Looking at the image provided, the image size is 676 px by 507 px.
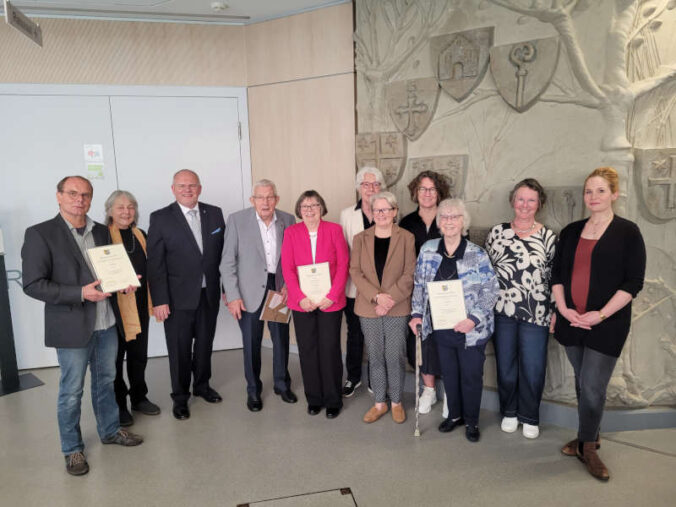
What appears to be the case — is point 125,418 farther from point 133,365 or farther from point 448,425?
point 448,425

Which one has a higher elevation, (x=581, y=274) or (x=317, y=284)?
(x=581, y=274)

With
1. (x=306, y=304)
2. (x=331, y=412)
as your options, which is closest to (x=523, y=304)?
(x=306, y=304)

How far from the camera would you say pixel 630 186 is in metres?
2.99

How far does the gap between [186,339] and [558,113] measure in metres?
3.09

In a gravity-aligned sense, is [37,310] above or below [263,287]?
below

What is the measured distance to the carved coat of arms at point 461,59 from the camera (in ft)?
10.9

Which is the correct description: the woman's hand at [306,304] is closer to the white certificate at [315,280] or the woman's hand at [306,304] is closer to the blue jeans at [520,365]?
the white certificate at [315,280]

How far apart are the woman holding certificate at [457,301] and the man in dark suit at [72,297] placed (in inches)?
77.7

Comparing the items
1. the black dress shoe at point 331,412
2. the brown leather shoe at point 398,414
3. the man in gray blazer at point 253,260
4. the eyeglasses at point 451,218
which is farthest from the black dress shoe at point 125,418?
the eyeglasses at point 451,218

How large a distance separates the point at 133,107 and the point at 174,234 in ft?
6.37

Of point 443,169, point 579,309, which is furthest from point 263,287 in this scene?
point 579,309

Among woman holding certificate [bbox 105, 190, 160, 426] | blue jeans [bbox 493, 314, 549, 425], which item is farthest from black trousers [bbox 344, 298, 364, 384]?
woman holding certificate [bbox 105, 190, 160, 426]

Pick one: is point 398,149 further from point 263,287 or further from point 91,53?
point 91,53

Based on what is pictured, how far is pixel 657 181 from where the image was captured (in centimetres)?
296
